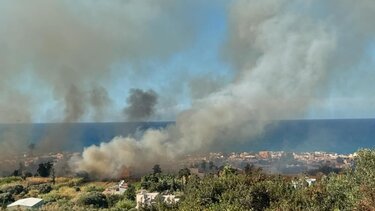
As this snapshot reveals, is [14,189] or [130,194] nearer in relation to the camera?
[130,194]

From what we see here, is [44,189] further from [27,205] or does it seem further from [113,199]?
[27,205]

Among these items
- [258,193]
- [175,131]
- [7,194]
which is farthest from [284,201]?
[175,131]

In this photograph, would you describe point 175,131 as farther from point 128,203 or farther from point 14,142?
point 128,203

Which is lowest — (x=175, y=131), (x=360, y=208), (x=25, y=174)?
(x=360, y=208)

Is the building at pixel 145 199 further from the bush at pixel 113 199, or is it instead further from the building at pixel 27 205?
the building at pixel 27 205

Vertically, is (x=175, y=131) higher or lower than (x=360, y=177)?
higher

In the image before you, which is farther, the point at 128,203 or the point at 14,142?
the point at 14,142

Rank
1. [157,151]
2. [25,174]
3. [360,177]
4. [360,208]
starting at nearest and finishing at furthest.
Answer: [360,208]
[360,177]
[25,174]
[157,151]

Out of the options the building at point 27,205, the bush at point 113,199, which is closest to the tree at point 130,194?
the bush at point 113,199

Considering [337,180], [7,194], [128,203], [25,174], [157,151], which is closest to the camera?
[337,180]

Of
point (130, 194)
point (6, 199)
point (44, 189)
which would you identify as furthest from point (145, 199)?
point (44, 189)

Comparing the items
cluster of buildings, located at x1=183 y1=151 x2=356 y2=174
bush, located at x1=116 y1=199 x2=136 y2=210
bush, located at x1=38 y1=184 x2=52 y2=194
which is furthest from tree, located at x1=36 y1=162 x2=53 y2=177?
bush, located at x1=116 y1=199 x2=136 y2=210

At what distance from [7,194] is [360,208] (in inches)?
832

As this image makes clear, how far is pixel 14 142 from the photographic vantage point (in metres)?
60.5
